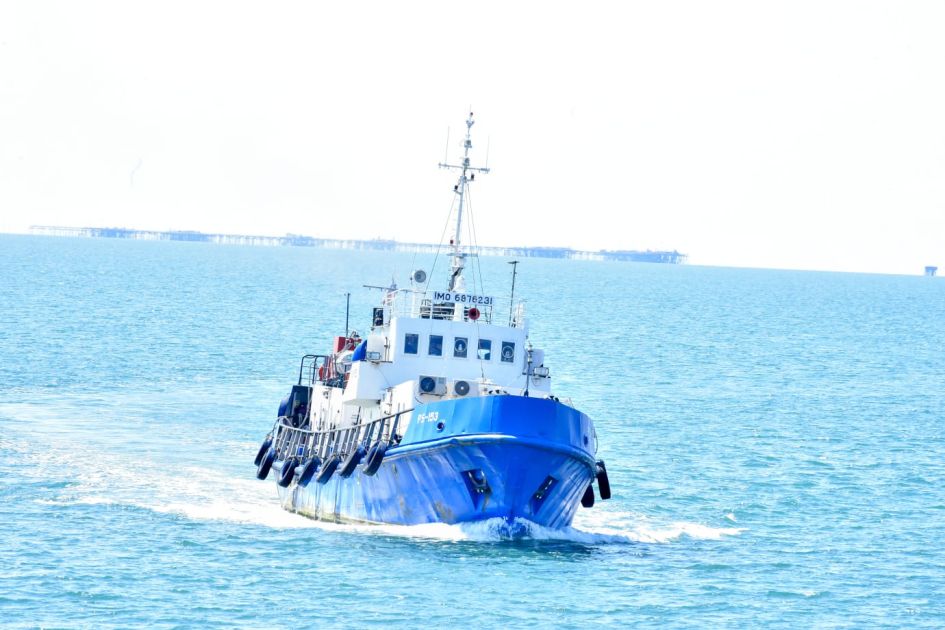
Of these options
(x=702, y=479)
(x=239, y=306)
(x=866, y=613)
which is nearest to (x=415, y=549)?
(x=866, y=613)

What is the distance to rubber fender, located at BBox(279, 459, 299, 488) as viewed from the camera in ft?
138

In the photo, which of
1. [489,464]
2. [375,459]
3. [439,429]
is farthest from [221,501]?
[489,464]

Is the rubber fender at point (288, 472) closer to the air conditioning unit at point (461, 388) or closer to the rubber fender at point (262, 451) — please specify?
the rubber fender at point (262, 451)

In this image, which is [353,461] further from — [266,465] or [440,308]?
[266,465]

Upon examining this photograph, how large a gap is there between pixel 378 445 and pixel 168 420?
854 inches

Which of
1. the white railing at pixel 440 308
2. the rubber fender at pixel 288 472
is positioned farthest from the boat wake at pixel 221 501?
the white railing at pixel 440 308

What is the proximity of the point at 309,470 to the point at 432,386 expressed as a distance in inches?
180

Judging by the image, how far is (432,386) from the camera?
1535 inches

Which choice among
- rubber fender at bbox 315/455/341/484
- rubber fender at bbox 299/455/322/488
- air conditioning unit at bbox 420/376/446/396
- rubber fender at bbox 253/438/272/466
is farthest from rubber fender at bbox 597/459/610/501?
rubber fender at bbox 253/438/272/466

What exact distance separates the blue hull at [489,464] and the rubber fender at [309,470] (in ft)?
11.5

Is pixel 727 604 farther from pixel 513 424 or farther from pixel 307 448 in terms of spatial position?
pixel 307 448

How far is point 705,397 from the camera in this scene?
69625 mm

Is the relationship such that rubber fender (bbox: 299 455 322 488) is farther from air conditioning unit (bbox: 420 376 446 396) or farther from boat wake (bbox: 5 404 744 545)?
air conditioning unit (bbox: 420 376 446 396)

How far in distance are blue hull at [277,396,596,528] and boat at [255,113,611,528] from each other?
1.3 inches
